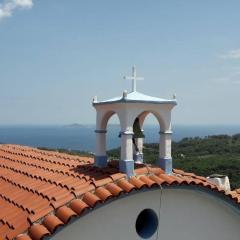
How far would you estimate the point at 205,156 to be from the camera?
60.4 meters

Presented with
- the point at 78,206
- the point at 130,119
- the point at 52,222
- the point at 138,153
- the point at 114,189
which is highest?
the point at 130,119

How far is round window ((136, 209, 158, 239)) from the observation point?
6.95 meters

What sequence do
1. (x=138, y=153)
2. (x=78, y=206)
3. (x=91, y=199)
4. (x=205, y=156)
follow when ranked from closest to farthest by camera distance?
(x=78, y=206) → (x=91, y=199) → (x=138, y=153) → (x=205, y=156)

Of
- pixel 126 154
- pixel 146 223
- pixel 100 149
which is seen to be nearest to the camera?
pixel 126 154

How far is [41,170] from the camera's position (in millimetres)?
8547

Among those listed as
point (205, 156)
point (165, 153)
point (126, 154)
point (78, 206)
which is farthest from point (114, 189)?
point (205, 156)

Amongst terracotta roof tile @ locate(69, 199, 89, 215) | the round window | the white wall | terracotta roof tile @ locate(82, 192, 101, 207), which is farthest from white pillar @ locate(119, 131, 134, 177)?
terracotta roof tile @ locate(69, 199, 89, 215)

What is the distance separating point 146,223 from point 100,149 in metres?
1.67

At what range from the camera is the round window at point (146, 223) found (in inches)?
274

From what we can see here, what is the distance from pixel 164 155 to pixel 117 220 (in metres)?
1.63

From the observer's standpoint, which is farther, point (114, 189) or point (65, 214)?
point (114, 189)

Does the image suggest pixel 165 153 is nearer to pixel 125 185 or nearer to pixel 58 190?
pixel 125 185

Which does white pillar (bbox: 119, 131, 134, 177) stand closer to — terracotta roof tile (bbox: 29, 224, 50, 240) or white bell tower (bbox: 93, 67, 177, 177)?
white bell tower (bbox: 93, 67, 177, 177)

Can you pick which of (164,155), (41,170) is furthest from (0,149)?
(164,155)
